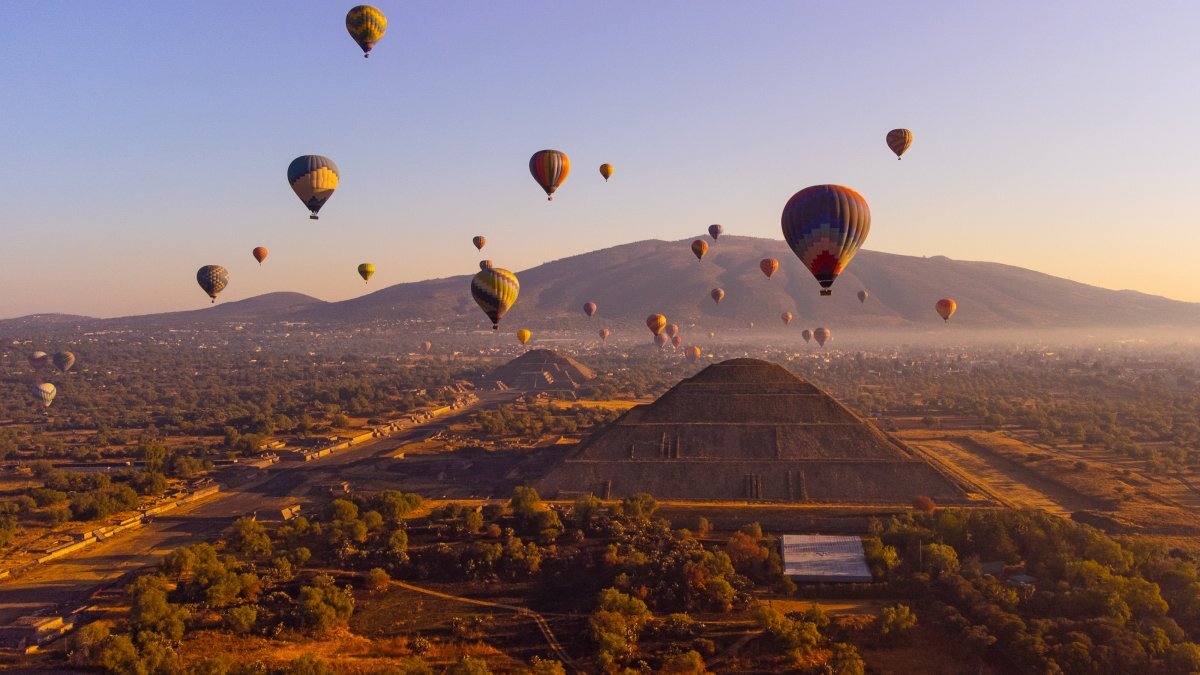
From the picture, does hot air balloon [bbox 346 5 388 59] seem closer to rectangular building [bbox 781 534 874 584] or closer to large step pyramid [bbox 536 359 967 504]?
large step pyramid [bbox 536 359 967 504]

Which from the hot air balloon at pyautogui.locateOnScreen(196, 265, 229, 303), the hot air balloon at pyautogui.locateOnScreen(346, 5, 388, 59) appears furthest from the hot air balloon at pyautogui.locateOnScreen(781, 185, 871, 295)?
the hot air balloon at pyautogui.locateOnScreen(196, 265, 229, 303)

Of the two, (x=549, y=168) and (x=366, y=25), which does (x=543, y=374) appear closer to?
(x=549, y=168)

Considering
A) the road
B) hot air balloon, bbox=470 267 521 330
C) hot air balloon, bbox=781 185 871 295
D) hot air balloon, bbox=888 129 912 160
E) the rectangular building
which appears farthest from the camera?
hot air balloon, bbox=888 129 912 160

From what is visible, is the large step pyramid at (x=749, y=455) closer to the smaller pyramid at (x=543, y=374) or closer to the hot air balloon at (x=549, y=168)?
the hot air balloon at (x=549, y=168)

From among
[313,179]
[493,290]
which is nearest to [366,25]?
[313,179]

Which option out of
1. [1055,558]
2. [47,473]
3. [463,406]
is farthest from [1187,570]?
[463,406]

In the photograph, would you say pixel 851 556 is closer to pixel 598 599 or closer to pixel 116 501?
pixel 598 599

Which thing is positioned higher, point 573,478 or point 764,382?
point 764,382
